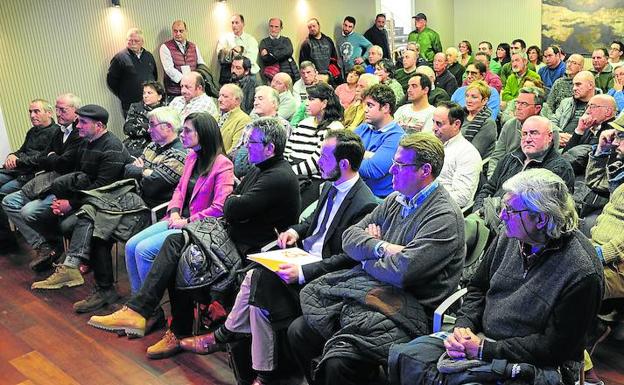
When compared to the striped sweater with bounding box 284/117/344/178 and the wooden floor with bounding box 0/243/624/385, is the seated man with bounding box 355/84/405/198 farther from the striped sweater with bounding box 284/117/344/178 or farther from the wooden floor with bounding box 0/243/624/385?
the wooden floor with bounding box 0/243/624/385

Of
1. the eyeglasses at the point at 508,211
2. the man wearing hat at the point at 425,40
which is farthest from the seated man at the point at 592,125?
the man wearing hat at the point at 425,40

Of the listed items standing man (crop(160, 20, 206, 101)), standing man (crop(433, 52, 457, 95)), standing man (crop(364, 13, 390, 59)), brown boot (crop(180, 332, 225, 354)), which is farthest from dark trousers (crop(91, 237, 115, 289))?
standing man (crop(364, 13, 390, 59))

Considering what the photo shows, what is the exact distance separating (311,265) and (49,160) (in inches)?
103

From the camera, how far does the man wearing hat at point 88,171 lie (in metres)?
4.02

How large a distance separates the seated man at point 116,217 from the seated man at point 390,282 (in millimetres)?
1680

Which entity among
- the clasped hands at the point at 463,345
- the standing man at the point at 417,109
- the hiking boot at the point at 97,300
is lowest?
the hiking boot at the point at 97,300

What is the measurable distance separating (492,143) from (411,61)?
2.65 meters

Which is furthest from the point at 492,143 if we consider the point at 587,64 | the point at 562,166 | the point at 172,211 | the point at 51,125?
the point at 587,64

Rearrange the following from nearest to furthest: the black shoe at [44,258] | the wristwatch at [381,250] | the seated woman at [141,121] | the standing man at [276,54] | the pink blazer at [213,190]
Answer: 1. the wristwatch at [381,250]
2. the pink blazer at [213,190]
3. the black shoe at [44,258]
4. the seated woman at [141,121]
5. the standing man at [276,54]

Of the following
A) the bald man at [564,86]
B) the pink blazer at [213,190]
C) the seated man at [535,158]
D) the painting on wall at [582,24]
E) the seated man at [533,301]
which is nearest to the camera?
the seated man at [533,301]

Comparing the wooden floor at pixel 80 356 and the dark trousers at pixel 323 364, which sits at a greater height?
the dark trousers at pixel 323 364

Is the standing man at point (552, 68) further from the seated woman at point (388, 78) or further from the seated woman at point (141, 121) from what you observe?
the seated woman at point (141, 121)

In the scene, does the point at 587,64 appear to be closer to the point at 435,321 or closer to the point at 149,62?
the point at 149,62

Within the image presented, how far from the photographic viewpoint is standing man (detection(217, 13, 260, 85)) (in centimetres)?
742
